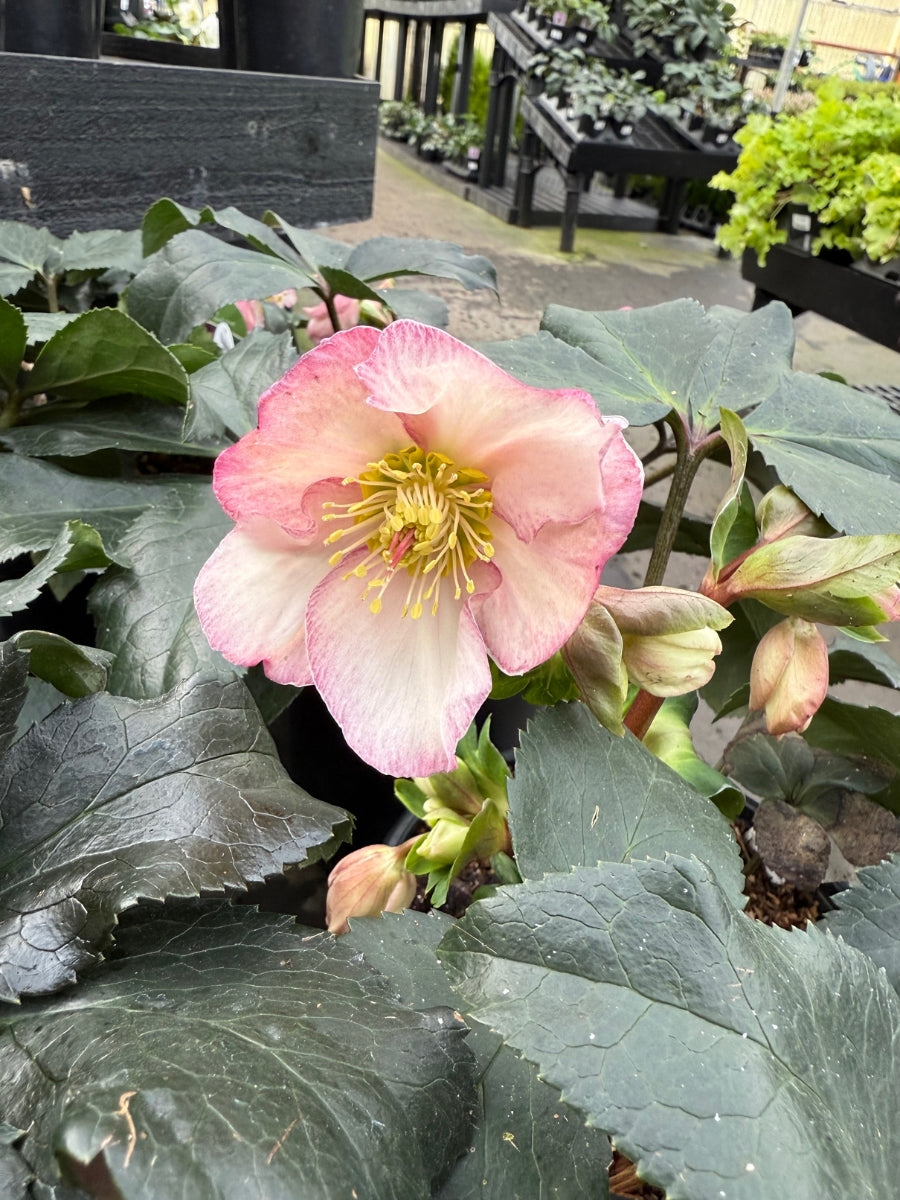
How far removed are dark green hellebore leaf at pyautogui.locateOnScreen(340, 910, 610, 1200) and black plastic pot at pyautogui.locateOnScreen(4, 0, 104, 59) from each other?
128 centimetres

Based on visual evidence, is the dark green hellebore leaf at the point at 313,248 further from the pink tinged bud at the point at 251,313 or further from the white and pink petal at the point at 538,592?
the white and pink petal at the point at 538,592

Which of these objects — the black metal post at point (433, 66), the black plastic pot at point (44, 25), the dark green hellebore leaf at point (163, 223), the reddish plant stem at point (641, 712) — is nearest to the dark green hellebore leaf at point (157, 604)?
the reddish plant stem at point (641, 712)

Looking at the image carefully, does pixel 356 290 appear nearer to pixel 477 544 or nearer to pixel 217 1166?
pixel 477 544

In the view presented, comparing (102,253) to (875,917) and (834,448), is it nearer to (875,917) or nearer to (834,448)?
(834,448)

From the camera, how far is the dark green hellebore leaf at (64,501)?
491 millimetres

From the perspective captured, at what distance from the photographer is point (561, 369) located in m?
0.47

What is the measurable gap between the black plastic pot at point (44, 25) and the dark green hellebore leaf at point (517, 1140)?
4.20 feet

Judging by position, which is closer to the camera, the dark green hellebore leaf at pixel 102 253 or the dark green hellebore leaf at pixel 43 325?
the dark green hellebore leaf at pixel 43 325

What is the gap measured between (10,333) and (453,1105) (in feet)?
1.67

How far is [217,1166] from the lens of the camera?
22 cm

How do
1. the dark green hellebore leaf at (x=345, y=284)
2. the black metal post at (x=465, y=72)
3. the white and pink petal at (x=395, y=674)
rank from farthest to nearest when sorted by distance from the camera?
the black metal post at (x=465, y=72) → the dark green hellebore leaf at (x=345, y=284) → the white and pink petal at (x=395, y=674)

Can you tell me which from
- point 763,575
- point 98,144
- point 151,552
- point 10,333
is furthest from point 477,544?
point 98,144

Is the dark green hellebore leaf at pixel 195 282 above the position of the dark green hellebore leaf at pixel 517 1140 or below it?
above

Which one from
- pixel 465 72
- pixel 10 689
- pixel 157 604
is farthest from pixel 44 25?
pixel 465 72
